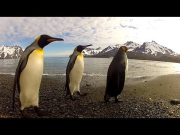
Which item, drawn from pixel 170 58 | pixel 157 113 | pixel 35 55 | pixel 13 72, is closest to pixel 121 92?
pixel 157 113

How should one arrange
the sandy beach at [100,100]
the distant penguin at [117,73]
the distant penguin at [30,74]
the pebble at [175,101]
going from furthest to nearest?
the distant penguin at [117,73] < the pebble at [175,101] < the sandy beach at [100,100] < the distant penguin at [30,74]

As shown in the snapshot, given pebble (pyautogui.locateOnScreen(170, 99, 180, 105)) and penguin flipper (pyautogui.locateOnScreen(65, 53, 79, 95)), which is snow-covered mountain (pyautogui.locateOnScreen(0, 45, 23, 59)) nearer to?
penguin flipper (pyautogui.locateOnScreen(65, 53, 79, 95))

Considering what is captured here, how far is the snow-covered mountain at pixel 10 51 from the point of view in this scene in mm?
1771

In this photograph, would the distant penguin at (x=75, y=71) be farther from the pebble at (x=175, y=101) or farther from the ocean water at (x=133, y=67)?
the pebble at (x=175, y=101)

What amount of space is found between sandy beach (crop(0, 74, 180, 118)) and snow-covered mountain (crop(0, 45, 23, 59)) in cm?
22

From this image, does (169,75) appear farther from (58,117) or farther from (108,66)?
(58,117)

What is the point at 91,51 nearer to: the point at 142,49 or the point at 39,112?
the point at 142,49

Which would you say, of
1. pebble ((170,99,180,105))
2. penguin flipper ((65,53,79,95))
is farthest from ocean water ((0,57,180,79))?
pebble ((170,99,180,105))

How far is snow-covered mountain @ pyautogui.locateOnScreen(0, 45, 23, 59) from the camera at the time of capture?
1771 millimetres

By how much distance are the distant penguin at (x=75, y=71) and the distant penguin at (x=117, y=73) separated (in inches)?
14.0

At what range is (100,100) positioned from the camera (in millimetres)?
2031

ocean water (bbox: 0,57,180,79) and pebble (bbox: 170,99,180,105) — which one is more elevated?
ocean water (bbox: 0,57,180,79)

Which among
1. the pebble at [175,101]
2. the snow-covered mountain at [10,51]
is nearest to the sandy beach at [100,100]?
the pebble at [175,101]

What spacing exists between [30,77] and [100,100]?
87 cm
